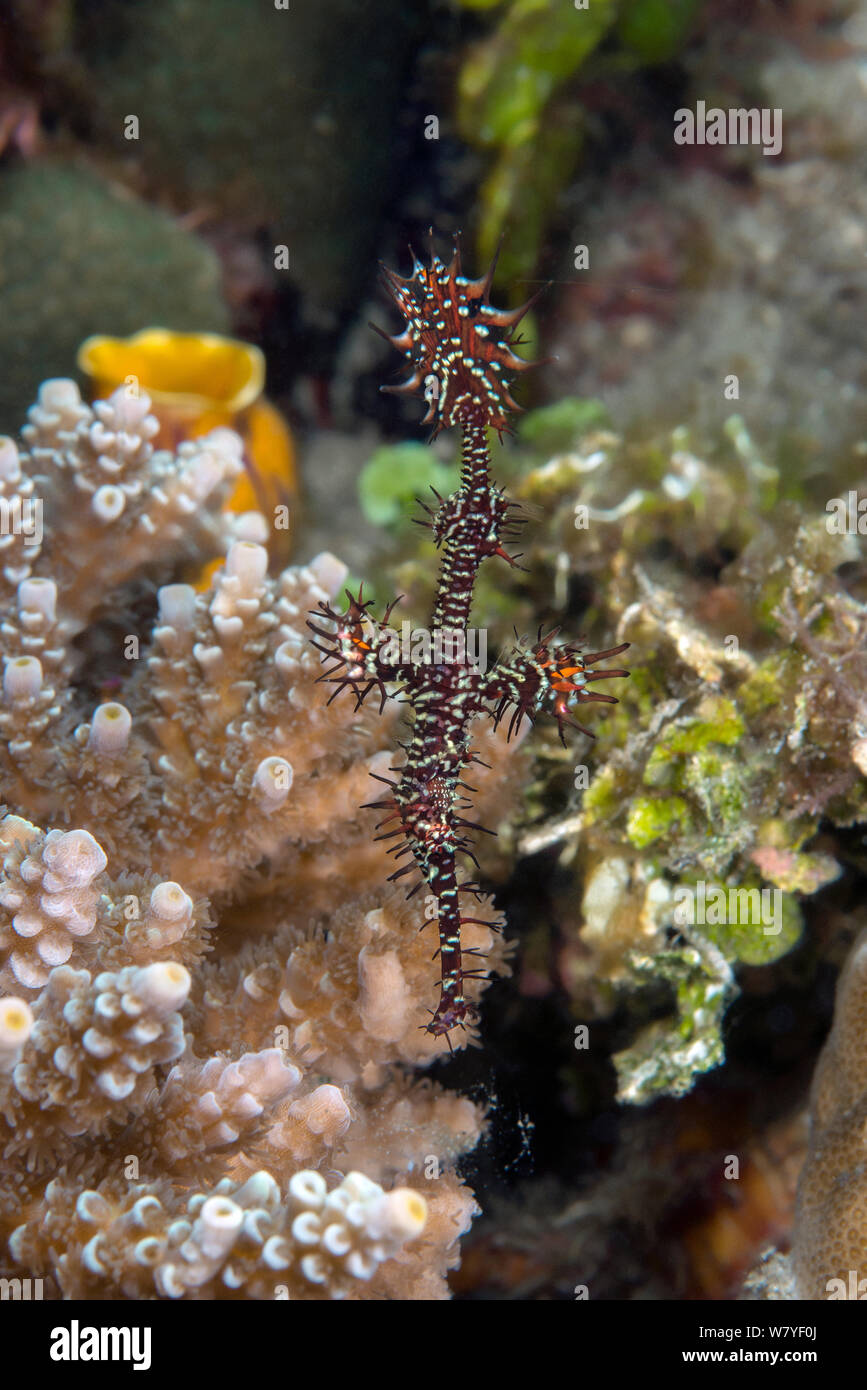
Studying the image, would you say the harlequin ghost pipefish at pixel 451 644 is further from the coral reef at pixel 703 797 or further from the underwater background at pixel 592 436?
the coral reef at pixel 703 797

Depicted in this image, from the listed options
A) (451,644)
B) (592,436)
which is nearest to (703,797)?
(451,644)

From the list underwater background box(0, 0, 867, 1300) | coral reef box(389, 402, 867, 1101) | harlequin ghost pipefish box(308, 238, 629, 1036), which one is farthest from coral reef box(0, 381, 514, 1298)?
coral reef box(389, 402, 867, 1101)

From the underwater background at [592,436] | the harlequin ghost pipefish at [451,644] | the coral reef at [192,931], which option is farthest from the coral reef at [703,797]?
the harlequin ghost pipefish at [451,644]

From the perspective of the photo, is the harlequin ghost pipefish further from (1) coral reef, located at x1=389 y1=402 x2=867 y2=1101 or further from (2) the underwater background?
(1) coral reef, located at x1=389 y1=402 x2=867 y2=1101

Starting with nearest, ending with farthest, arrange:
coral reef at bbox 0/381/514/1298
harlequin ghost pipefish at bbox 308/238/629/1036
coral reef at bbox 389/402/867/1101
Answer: coral reef at bbox 0/381/514/1298
harlequin ghost pipefish at bbox 308/238/629/1036
coral reef at bbox 389/402/867/1101

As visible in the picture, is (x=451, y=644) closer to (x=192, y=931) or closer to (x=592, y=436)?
Answer: (x=192, y=931)
